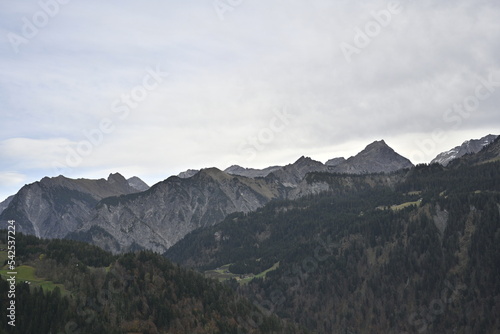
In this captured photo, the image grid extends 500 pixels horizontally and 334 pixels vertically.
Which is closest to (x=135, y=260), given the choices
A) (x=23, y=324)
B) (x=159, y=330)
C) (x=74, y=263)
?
(x=74, y=263)

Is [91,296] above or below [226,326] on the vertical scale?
above

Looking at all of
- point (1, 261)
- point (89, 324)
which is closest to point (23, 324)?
point (89, 324)

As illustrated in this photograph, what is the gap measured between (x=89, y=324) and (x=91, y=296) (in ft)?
53.0

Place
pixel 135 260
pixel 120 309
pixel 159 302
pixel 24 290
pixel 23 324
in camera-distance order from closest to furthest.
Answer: pixel 23 324
pixel 24 290
pixel 120 309
pixel 159 302
pixel 135 260

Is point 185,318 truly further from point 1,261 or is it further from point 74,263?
point 1,261

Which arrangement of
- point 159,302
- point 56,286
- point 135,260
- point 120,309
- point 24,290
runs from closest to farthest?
point 24,290, point 56,286, point 120,309, point 159,302, point 135,260

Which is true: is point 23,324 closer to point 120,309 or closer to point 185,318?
point 120,309

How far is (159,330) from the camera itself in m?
168

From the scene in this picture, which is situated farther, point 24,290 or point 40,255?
point 40,255

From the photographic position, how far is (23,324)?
130 m

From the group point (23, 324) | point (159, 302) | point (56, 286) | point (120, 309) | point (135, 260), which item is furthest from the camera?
point (135, 260)

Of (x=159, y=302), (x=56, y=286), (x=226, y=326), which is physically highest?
(x=56, y=286)

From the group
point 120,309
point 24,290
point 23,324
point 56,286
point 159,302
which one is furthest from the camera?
point 159,302

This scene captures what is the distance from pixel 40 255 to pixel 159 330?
2274 inches
